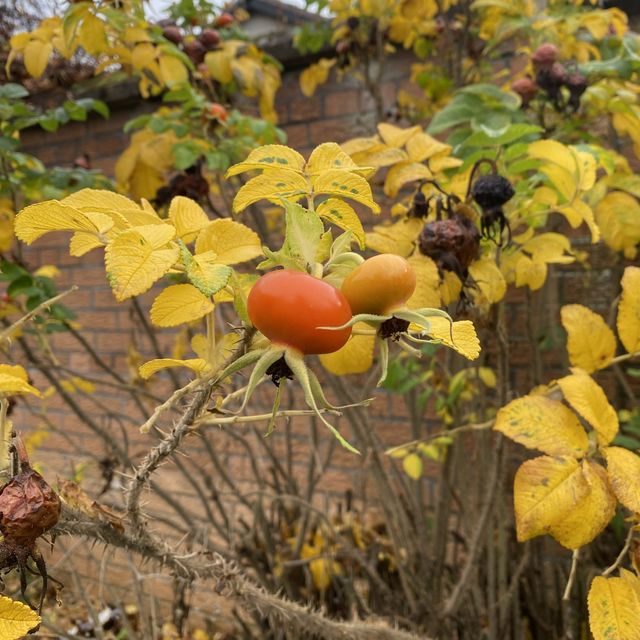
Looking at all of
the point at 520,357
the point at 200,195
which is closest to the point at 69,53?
the point at 200,195

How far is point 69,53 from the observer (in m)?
1.12

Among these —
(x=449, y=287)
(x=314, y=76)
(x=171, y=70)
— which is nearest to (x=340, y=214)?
(x=449, y=287)

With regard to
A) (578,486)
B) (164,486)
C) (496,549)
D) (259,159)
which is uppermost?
(259,159)

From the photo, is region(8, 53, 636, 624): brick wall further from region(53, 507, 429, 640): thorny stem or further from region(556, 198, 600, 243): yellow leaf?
region(53, 507, 429, 640): thorny stem

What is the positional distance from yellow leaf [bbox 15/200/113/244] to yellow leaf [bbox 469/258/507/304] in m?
0.41

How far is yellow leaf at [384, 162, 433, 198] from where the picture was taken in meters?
0.75

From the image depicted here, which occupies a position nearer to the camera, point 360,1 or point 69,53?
point 69,53

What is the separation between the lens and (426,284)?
0.63 metres

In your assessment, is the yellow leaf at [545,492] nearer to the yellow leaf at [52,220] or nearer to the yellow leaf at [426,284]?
the yellow leaf at [426,284]

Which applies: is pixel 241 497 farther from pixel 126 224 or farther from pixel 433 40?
pixel 433 40

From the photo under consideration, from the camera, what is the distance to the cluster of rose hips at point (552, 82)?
3.15 feet

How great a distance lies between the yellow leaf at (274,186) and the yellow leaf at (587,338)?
0.40m

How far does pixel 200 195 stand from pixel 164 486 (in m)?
1.41

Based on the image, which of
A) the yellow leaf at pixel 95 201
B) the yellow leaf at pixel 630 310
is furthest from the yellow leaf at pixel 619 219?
the yellow leaf at pixel 95 201
